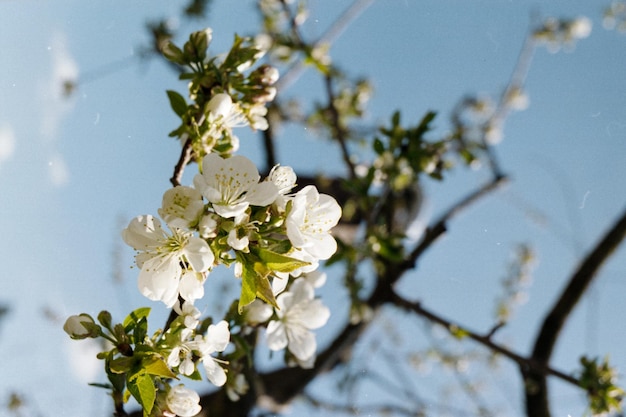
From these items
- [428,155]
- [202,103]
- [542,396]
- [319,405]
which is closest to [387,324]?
[319,405]

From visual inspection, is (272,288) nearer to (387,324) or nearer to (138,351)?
(138,351)

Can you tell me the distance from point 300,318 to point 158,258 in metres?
0.39

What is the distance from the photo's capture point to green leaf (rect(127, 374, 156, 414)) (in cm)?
71

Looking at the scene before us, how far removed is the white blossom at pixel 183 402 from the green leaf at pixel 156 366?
89 mm

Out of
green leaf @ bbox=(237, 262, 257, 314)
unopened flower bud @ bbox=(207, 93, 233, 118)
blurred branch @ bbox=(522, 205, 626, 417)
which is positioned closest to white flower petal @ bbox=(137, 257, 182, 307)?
green leaf @ bbox=(237, 262, 257, 314)

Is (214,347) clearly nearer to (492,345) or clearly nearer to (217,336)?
(217,336)

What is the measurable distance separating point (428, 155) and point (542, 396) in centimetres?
129

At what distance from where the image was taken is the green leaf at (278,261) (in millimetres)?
669

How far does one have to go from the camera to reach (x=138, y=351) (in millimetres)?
720

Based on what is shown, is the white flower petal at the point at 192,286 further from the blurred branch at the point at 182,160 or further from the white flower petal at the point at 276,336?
the white flower petal at the point at 276,336

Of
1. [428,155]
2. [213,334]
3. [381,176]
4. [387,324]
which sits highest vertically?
[213,334]

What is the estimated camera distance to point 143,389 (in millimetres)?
715

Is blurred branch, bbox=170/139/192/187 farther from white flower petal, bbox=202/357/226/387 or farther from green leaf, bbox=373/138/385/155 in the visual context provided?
green leaf, bbox=373/138/385/155

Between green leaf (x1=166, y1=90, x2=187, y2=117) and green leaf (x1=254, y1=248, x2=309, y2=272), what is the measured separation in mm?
367
